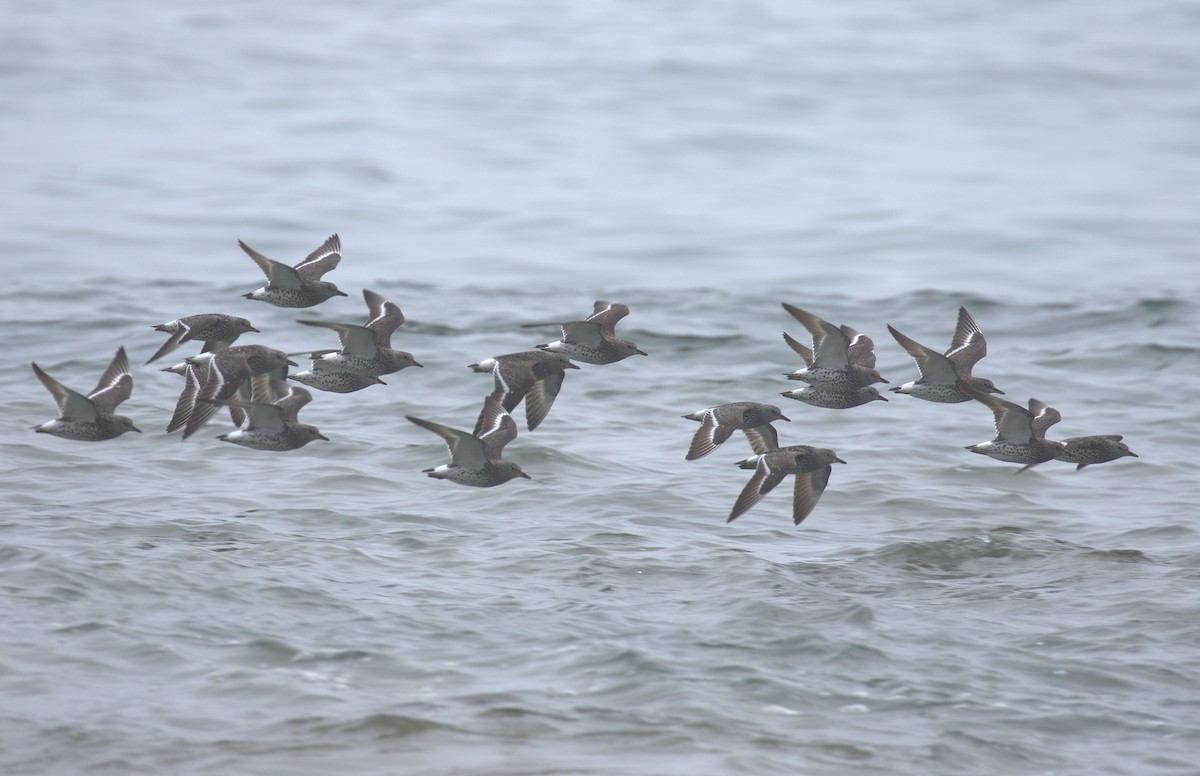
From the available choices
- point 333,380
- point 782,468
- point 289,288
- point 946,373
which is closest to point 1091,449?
point 946,373

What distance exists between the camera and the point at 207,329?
11031 mm

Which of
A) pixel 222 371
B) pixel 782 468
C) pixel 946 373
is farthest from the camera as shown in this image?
pixel 782 468

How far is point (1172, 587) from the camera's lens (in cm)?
1134

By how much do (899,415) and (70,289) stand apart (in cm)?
1229

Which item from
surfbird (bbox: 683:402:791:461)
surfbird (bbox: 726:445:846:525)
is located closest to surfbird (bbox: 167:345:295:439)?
surfbird (bbox: 683:402:791:461)

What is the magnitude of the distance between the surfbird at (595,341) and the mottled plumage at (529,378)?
0.36 feet

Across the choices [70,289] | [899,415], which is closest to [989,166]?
[899,415]

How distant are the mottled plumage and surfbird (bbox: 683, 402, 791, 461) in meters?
1.12

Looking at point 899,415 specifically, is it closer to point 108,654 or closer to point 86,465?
point 86,465

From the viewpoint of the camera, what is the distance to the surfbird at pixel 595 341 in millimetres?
11586

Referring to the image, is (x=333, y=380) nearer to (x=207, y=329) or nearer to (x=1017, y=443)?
(x=207, y=329)

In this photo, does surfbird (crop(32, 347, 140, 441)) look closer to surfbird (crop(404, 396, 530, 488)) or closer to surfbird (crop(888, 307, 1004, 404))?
surfbird (crop(404, 396, 530, 488))

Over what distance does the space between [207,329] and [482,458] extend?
2284 millimetres

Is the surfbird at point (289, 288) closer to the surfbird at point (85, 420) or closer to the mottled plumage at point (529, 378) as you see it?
the surfbird at point (85, 420)
